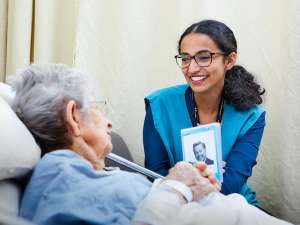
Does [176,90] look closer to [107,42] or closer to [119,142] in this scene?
[119,142]

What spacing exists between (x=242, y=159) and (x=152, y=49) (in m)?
0.67

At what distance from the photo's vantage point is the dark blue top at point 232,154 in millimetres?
1448

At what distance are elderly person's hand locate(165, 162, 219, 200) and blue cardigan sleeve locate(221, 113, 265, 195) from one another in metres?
0.43

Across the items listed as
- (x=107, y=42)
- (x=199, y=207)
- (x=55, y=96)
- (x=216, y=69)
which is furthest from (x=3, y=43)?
(x=199, y=207)

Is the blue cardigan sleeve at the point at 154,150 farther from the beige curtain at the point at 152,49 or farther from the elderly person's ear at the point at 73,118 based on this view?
the elderly person's ear at the point at 73,118

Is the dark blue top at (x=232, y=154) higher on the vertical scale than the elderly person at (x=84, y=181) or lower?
lower

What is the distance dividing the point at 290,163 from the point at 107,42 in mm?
931

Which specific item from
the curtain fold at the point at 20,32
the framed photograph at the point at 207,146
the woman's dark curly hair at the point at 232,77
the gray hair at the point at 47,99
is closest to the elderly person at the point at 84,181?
the gray hair at the point at 47,99

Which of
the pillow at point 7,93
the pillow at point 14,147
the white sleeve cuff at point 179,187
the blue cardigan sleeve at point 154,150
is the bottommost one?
the blue cardigan sleeve at point 154,150

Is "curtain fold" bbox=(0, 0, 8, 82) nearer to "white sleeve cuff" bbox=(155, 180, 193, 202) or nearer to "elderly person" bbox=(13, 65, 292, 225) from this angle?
"elderly person" bbox=(13, 65, 292, 225)

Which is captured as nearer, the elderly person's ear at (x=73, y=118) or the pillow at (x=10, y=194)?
the pillow at (x=10, y=194)

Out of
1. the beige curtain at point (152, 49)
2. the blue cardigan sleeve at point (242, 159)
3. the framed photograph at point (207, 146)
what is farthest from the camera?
the beige curtain at point (152, 49)

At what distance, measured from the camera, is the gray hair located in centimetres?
95

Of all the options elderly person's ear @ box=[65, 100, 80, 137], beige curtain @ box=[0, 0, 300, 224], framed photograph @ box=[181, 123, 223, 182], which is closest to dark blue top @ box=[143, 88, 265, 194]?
framed photograph @ box=[181, 123, 223, 182]
